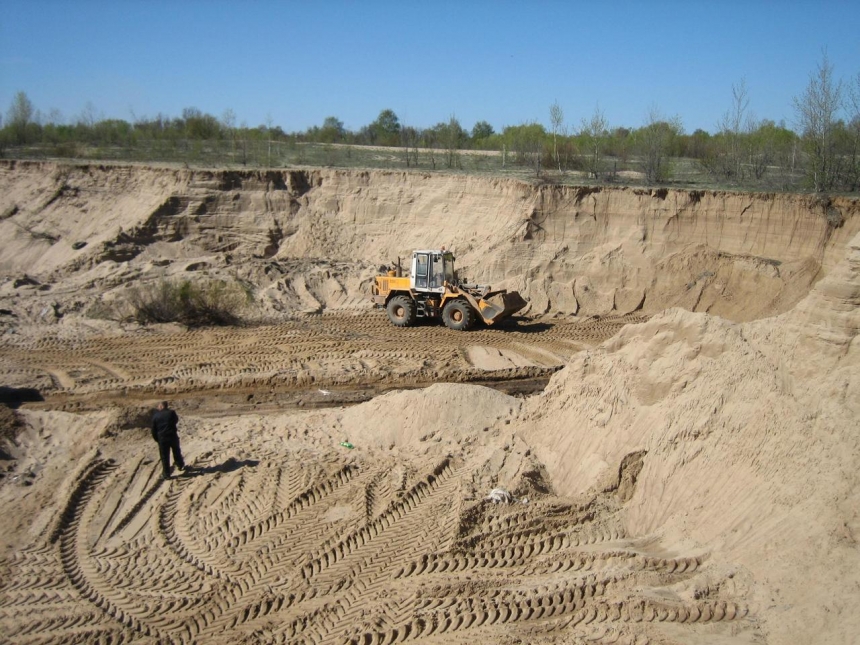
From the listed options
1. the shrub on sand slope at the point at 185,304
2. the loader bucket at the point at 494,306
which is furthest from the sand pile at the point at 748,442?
the shrub on sand slope at the point at 185,304

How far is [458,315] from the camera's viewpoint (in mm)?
18031

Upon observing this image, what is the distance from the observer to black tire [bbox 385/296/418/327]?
18250 millimetres

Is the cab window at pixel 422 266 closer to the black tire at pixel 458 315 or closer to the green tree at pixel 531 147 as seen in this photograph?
the black tire at pixel 458 315

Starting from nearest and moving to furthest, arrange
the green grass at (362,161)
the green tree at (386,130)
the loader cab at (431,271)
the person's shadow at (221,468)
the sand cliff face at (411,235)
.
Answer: the person's shadow at (221,468), the loader cab at (431,271), the sand cliff face at (411,235), the green grass at (362,161), the green tree at (386,130)

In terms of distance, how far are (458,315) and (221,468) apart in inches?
352

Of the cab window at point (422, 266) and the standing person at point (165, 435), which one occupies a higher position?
the cab window at point (422, 266)

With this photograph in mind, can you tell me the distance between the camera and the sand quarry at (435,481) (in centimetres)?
677

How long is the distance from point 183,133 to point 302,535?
3098 cm

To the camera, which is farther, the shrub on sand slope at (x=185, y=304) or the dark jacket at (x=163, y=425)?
the shrub on sand slope at (x=185, y=304)

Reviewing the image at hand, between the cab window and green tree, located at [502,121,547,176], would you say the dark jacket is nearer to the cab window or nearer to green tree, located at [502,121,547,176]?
the cab window

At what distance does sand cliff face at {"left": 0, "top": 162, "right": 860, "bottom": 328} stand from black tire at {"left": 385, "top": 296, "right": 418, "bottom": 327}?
2095 millimetres

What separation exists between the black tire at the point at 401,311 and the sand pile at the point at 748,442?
322 inches

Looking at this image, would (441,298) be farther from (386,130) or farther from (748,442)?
(386,130)

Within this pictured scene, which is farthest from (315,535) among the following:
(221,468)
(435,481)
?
(221,468)
